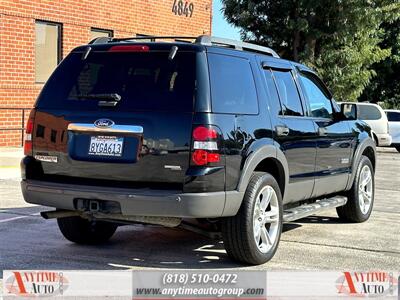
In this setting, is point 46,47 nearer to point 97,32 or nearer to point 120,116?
point 97,32

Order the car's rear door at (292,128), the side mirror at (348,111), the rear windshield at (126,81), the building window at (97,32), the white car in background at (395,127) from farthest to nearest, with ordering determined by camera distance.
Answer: the white car in background at (395,127), the building window at (97,32), the side mirror at (348,111), the car's rear door at (292,128), the rear windshield at (126,81)

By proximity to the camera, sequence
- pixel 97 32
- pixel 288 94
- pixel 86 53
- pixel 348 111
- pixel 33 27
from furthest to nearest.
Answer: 1. pixel 97 32
2. pixel 33 27
3. pixel 348 111
4. pixel 288 94
5. pixel 86 53

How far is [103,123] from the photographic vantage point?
18.0 ft

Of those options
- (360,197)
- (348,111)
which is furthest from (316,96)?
(360,197)

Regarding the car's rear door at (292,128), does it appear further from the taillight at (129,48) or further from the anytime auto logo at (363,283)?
the anytime auto logo at (363,283)

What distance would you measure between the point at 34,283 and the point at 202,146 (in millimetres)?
1719

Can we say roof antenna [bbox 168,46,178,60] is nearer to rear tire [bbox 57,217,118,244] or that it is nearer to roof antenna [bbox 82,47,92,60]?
roof antenna [bbox 82,47,92,60]

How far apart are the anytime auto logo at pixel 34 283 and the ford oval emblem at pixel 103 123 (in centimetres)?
148

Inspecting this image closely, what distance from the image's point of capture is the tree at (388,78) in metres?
33.2

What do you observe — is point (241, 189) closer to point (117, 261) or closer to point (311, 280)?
point (311, 280)

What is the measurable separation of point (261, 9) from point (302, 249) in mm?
15644

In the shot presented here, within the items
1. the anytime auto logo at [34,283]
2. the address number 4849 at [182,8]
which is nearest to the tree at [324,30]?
the address number 4849 at [182,8]

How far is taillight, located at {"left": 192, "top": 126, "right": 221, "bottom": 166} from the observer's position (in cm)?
526

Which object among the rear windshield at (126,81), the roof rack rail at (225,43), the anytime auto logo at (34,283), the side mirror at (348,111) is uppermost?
the roof rack rail at (225,43)
